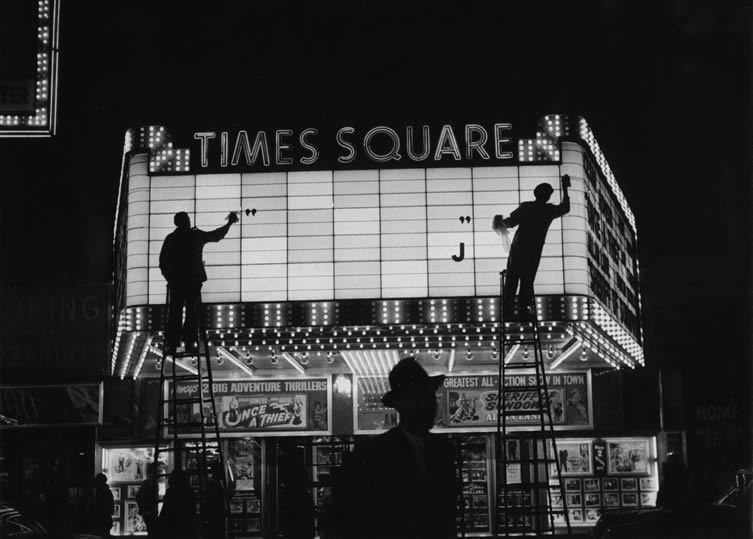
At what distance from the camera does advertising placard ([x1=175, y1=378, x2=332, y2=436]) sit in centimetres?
2266

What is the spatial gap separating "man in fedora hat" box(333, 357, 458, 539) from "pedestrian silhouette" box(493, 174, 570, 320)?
8.90 meters

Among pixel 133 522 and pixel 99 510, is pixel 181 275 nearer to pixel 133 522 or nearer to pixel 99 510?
pixel 99 510

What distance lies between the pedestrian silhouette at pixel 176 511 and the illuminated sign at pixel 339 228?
549 cm

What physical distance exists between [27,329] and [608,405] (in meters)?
14.2

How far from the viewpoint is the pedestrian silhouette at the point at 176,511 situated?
12734 millimetres

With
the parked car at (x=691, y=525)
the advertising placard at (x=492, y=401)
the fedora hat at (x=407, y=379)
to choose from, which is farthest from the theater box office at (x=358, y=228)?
the fedora hat at (x=407, y=379)

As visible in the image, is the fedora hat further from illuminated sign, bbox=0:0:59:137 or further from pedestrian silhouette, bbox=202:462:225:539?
pedestrian silhouette, bbox=202:462:225:539

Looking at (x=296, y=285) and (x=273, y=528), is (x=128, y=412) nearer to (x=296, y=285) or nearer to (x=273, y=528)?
(x=273, y=528)

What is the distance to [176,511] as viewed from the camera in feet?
42.1

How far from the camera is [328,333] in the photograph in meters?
18.2

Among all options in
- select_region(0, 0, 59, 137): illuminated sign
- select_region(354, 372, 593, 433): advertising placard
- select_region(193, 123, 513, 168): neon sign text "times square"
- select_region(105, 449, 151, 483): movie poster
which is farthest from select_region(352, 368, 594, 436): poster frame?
select_region(0, 0, 59, 137): illuminated sign

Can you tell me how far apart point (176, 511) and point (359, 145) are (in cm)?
777

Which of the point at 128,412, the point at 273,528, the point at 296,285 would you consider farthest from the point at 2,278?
the point at 296,285

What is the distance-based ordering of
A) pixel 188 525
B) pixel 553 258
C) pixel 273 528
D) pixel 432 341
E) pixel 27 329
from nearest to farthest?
pixel 188 525, pixel 553 258, pixel 432 341, pixel 273 528, pixel 27 329
